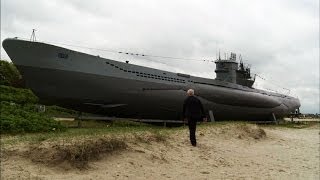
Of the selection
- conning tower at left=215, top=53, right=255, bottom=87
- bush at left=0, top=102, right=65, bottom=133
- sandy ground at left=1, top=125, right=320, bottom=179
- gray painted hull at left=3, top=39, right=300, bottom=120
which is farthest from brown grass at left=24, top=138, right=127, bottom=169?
conning tower at left=215, top=53, right=255, bottom=87

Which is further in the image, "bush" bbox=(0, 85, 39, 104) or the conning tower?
the conning tower

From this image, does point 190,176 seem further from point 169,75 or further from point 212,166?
point 169,75

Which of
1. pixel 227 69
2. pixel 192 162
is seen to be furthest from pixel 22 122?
pixel 227 69

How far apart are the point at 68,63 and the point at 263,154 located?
393 inches

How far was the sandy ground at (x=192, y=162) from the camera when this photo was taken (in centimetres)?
793

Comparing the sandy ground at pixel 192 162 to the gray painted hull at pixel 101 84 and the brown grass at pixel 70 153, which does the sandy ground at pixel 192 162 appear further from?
the gray painted hull at pixel 101 84

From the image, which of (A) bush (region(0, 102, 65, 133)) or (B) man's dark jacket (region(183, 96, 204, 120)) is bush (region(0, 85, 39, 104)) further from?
(B) man's dark jacket (region(183, 96, 204, 120))

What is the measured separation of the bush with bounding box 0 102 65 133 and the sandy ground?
480cm

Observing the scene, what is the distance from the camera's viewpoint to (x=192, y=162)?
33.7ft

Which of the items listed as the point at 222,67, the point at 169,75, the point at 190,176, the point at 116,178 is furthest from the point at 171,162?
the point at 222,67

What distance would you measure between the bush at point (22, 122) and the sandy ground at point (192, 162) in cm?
480

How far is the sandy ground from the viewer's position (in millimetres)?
7926

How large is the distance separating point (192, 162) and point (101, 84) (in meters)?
10.0

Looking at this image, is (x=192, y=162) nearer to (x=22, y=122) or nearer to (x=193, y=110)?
(x=193, y=110)
